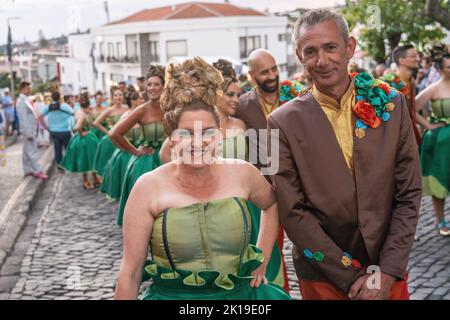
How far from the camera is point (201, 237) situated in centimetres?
304

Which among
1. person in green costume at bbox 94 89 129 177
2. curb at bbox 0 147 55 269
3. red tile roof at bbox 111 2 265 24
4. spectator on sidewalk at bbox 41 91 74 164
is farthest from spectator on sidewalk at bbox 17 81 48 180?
red tile roof at bbox 111 2 265 24

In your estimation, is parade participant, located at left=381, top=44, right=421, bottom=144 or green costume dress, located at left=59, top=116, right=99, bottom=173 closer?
parade participant, located at left=381, top=44, right=421, bottom=144

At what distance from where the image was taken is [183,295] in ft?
10.1

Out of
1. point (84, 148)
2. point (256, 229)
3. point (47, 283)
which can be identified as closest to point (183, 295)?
point (256, 229)

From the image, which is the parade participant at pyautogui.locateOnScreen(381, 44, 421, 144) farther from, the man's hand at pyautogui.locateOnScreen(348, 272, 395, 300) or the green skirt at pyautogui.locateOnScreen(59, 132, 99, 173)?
the green skirt at pyautogui.locateOnScreen(59, 132, 99, 173)

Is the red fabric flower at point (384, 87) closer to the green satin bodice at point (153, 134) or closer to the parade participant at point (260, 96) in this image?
the parade participant at point (260, 96)

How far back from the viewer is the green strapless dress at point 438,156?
741 cm

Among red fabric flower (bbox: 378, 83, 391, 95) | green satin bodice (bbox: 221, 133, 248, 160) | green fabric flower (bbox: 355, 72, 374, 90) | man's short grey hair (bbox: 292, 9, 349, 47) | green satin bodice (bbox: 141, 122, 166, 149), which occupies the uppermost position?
man's short grey hair (bbox: 292, 9, 349, 47)

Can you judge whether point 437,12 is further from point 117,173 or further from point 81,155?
point 81,155

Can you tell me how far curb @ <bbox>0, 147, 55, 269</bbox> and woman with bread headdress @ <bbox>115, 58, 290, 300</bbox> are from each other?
5.16 m

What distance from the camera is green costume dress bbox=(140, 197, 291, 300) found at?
3.03 m

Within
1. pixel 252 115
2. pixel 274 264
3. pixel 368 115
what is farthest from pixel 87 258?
pixel 368 115

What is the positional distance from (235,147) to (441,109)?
2.98m

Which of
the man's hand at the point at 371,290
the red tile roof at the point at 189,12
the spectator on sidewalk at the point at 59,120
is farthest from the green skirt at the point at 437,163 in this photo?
the red tile roof at the point at 189,12
